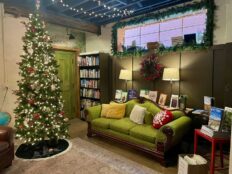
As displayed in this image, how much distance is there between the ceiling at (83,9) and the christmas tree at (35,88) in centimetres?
92

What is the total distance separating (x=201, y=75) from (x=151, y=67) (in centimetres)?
108

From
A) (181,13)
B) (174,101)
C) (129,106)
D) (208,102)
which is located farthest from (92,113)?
(181,13)

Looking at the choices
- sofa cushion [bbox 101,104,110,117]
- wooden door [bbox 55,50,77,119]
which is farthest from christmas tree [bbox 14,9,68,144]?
wooden door [bbox 55,50,77,119]

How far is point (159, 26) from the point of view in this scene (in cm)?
429

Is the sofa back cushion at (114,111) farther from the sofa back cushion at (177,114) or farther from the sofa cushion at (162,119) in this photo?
the sofa back cushion at (177,114)

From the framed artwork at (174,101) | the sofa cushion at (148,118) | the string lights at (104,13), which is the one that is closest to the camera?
the sofa cushion at (148,118)

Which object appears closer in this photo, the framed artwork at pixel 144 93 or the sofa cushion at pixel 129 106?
the sofa cushion at pixel 129 106

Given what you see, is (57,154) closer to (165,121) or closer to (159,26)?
(165,121)

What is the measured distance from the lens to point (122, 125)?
354 centimetres

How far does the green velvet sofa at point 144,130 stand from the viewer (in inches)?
113

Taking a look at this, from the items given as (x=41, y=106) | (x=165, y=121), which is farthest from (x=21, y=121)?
(x=165, y=121)

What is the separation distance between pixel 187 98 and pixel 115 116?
5.23ft

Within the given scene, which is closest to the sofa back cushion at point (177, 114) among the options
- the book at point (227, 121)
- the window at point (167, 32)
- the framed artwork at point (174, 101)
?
the framed artwork at point (174, 101)

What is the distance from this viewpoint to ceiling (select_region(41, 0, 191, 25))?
3.89 meters
